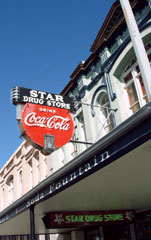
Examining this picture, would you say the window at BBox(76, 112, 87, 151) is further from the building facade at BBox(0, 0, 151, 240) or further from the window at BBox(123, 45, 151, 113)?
the window at BBox(123, 45, 151, 113)

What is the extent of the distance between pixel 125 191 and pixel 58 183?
2.40m

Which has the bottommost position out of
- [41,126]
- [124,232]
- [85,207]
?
[124,232]

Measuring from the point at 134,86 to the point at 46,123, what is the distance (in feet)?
13.9

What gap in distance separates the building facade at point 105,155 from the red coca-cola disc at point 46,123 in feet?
1.90

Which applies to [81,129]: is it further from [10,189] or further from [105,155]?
[10,189]

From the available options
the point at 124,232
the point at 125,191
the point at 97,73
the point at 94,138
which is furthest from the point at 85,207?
the point at 97,73

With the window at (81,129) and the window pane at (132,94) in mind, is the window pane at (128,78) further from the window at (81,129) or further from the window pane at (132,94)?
the window at (81,129)

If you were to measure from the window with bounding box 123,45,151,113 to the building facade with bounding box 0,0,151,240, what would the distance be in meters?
0.04

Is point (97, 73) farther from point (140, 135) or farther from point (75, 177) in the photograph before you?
point (140, 135)

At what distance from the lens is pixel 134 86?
12.0 meters

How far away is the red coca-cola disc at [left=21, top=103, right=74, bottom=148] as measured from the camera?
9.17 meters

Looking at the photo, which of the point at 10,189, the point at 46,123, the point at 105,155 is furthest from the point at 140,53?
the point at 10,189

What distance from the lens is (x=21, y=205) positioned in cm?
959

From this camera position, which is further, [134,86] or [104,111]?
[104,111]
